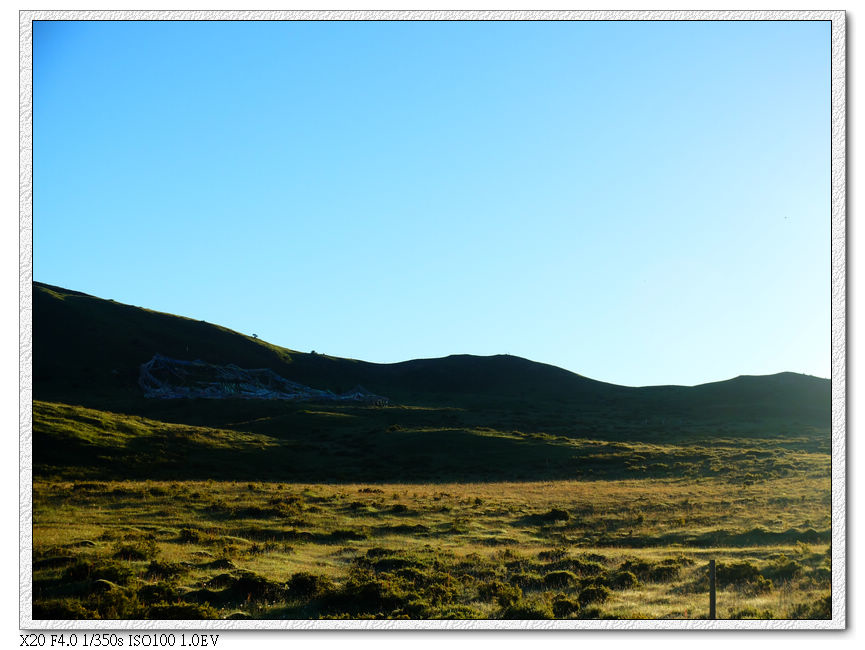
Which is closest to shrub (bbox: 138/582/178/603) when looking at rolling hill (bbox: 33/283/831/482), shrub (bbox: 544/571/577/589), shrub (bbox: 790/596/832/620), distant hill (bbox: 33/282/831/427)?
rolling hill (bbox: 33/283/831/482)

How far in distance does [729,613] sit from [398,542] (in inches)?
639

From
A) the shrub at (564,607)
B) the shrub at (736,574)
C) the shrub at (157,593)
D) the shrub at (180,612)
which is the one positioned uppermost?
the shrub at (180,612)

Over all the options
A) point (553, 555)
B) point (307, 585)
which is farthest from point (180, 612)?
point (553, 555)

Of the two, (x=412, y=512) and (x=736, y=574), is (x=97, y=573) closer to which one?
(x=736, y=574)

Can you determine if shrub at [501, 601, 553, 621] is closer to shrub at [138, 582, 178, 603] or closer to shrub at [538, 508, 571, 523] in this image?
shrub at [138, 582, 178, 603]

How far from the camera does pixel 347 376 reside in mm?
163500

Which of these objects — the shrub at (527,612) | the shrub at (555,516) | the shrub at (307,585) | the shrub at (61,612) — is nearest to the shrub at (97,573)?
the shrub at (61,612)

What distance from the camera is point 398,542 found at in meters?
30.4

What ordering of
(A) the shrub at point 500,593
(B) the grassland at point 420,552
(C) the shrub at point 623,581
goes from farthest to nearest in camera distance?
(C) the shrub at point 623,581 < (A) the shrub at point 500,593 < (B) the grassland at point 420,552

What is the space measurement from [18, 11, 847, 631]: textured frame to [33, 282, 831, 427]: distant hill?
81803 mm

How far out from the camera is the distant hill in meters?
115

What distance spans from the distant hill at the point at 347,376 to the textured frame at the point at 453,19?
81803 mm

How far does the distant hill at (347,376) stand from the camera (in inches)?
4523

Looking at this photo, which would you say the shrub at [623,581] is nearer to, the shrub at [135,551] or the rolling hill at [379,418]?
the rolling hill at [379,418]
